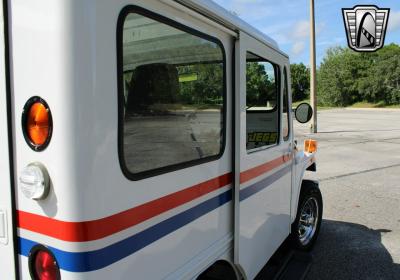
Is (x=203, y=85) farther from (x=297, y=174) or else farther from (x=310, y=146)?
(x=310, y=146)

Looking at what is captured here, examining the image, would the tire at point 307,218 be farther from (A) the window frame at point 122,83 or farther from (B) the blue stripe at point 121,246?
(A) the window frame at point 122,83

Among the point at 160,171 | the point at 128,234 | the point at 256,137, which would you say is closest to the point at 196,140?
the point at 160,171

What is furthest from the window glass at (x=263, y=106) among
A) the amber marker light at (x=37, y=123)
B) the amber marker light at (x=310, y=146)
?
the amber marker light at (x=37, y=123)

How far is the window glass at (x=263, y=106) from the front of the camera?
10.6 feet

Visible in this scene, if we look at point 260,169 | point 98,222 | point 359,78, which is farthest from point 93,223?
point 359,78

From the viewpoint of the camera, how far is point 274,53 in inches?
137

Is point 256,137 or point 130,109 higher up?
point 130,109

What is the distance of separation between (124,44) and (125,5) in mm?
154

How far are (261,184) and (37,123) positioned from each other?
6.12 feet

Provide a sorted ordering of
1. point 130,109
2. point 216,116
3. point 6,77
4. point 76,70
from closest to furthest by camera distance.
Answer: point 76,70
point 6,77
point 130,109
point 216,116

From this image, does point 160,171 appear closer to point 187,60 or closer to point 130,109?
point 130,109

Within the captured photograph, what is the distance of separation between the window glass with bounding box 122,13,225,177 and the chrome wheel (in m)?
2.51

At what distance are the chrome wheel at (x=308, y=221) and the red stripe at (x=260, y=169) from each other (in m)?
1.19

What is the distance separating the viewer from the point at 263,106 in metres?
3.62
